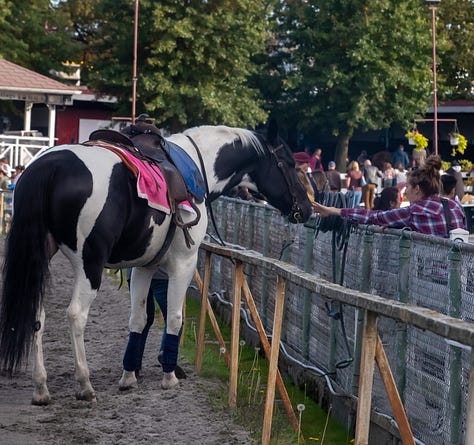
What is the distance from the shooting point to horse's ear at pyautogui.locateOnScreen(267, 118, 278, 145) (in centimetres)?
980

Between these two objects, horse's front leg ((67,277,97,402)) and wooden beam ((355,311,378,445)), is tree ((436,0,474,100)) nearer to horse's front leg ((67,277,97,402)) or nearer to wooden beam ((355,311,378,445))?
horse's front leg ((67,277,97,402))

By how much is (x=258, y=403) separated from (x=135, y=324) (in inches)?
45.6

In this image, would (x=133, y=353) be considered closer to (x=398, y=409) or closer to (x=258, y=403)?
(x=258, y=403)

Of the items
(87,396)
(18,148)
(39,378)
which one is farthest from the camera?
(18,148)

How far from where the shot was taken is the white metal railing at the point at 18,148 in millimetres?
38031

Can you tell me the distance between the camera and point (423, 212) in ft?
28.4

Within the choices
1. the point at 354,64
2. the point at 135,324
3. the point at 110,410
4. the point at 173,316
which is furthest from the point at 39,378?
the point at 354,64

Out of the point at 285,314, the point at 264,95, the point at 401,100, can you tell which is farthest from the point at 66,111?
the point at 285,314

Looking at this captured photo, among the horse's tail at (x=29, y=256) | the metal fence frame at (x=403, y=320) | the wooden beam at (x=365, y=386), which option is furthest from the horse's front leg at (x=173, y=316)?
the wooden beam at (x=365, y=386)

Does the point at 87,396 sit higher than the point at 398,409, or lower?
lower

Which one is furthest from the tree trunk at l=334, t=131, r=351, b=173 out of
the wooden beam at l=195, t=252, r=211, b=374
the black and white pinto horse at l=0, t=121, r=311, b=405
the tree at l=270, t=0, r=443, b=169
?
the black and white pinto horse at l=0, t=121, r=311, b=405

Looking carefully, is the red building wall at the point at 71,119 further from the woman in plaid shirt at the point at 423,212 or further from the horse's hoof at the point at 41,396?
the horse's hoof at the point at 41,396

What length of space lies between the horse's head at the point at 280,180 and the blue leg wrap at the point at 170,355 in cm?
178

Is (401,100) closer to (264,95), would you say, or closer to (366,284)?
(264,95)
